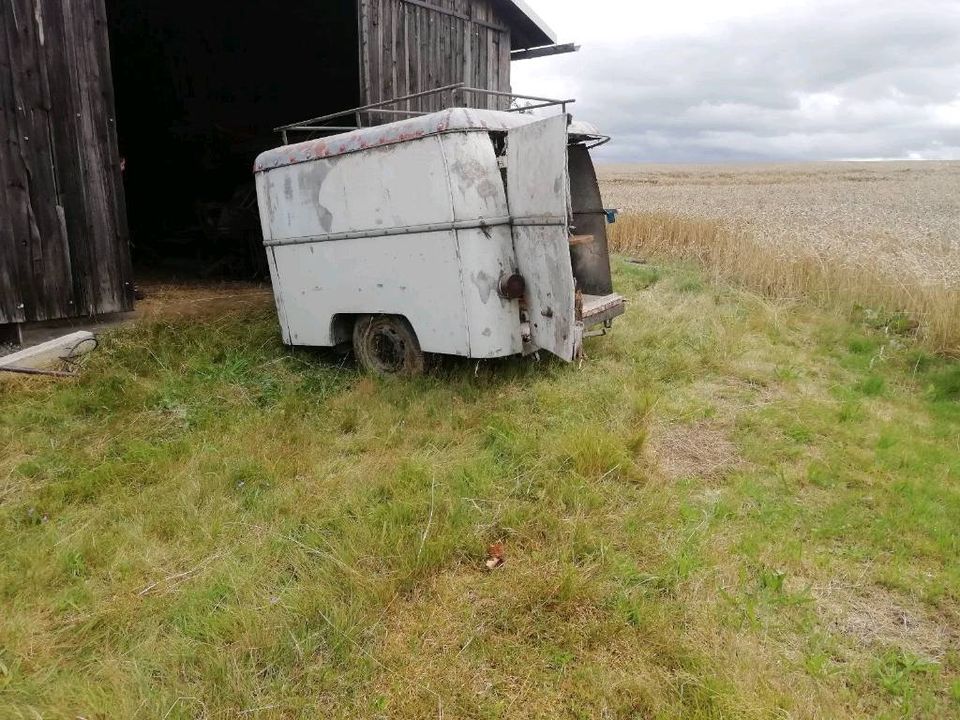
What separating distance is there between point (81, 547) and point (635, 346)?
5.03 metres

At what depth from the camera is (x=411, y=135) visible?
4.95 meters

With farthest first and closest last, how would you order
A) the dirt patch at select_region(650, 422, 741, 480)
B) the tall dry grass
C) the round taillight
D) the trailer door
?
1. the tall dry grass
2. the round taillight
3. the trailer door
4. the dirt patch at select_region(650, 422, 741, 480)

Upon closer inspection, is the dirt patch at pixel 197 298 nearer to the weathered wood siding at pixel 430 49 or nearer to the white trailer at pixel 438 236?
the white trailer at pixel 438 236

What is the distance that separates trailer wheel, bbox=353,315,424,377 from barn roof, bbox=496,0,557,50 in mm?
6239

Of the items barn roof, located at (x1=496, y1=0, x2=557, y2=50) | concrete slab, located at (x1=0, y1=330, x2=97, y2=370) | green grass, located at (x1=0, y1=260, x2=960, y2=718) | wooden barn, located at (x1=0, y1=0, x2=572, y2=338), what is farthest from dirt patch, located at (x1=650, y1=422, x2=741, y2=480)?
barn roof, located at (x1=496, y1=0, x2=557, y2=50)

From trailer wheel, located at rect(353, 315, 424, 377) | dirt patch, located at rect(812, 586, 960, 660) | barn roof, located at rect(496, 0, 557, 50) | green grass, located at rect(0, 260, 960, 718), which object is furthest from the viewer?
barn roof, located at rect(496, 0, 557, 50)

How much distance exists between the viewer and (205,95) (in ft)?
39.6

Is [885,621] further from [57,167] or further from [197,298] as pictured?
[197,298]

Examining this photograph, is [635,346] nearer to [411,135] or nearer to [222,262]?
[411,135]

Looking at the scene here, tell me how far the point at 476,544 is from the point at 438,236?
2524 millimetres

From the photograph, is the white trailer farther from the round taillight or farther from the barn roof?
the barn roof

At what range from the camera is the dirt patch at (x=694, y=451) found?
4.21 m

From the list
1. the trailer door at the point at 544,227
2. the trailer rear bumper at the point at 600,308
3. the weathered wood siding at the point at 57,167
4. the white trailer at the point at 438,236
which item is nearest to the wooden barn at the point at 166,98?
the weathered wood siding at the point at 57,167

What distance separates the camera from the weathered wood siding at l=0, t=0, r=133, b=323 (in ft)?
18.4
